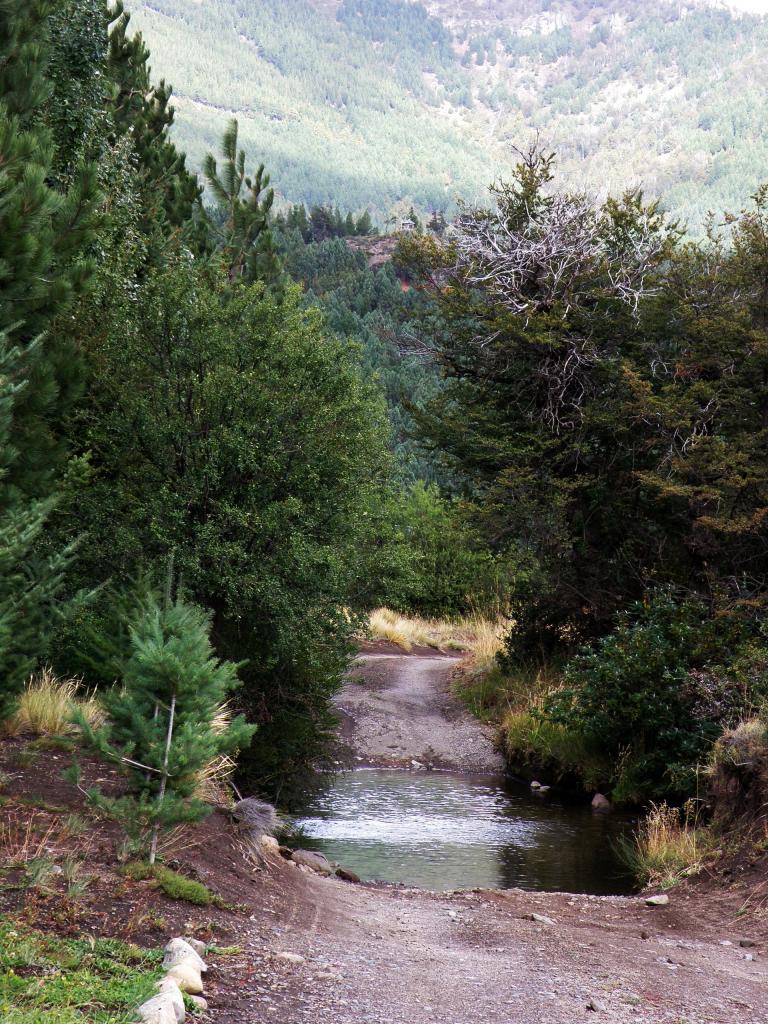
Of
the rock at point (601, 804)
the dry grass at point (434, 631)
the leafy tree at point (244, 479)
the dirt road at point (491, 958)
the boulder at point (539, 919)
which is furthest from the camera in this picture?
the dry grass at point (434, 631)

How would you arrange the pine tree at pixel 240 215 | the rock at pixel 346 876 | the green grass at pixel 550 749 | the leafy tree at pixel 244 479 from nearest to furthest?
the rock at pixel 346 876
the leafy tree at pixel 244 479
the green grass at pixel 550 749
the pine tree at pixel 240 215

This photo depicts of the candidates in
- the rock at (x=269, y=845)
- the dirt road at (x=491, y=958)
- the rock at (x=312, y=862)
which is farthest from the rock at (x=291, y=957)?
the rock at (x=312, y=862)

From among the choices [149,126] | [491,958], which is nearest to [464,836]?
[491,958]

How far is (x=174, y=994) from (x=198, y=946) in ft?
2.96

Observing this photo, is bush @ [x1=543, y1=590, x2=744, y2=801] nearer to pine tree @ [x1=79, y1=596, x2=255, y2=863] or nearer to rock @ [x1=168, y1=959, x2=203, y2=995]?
pine tree @ [x1=79, y1=596, x2=255, y2=863]

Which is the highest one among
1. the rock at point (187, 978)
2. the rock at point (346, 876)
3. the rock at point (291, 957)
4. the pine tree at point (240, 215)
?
the pine tree at point (240, 215)

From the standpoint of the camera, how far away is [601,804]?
1390cm

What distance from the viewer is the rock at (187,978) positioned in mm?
4754

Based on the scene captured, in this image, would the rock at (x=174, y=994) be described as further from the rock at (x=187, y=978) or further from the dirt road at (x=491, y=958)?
the dirt road at (x=491, y=958)

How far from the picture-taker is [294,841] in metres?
11.4

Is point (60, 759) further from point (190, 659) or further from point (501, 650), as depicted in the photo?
point (501, 650)

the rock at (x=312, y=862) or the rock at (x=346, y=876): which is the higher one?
the rock at (x=312, y=862)

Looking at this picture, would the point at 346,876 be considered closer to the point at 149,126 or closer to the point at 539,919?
the point at 539,919

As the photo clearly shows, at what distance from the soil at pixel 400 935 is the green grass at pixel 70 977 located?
261 mm
